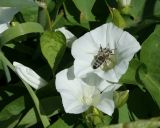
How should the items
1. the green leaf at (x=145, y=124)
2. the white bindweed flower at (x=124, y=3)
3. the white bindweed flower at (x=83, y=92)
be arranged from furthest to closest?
the white bindweed flower at (x=124, y=3) → the white bindweed flower at (x=83, y=92) → the green leaf at (x=145, y=124)

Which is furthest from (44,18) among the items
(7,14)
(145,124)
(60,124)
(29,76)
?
(145,124)

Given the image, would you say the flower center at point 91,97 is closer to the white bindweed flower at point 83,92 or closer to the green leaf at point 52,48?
the white bindweed flower at point 83,92

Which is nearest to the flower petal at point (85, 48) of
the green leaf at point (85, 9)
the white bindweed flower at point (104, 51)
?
the white bindweed flower at point (104, 51)

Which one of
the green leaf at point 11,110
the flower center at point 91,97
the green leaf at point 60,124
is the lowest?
the green leaf at point 11,110

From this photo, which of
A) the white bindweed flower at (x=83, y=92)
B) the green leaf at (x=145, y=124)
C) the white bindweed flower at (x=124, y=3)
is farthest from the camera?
the white bindweed flower at (x=124, y=3)

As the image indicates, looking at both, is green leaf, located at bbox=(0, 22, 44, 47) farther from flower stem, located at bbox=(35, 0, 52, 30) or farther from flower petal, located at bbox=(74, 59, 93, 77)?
flower petal, located at bbox=(74, 59, 93, 77)

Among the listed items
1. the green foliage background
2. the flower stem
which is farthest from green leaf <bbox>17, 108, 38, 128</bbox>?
the flower stem

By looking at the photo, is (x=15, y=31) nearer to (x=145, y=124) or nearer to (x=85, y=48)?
(x=85, y=48)

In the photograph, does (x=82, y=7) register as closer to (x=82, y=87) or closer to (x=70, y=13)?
(x=70, y=13)
